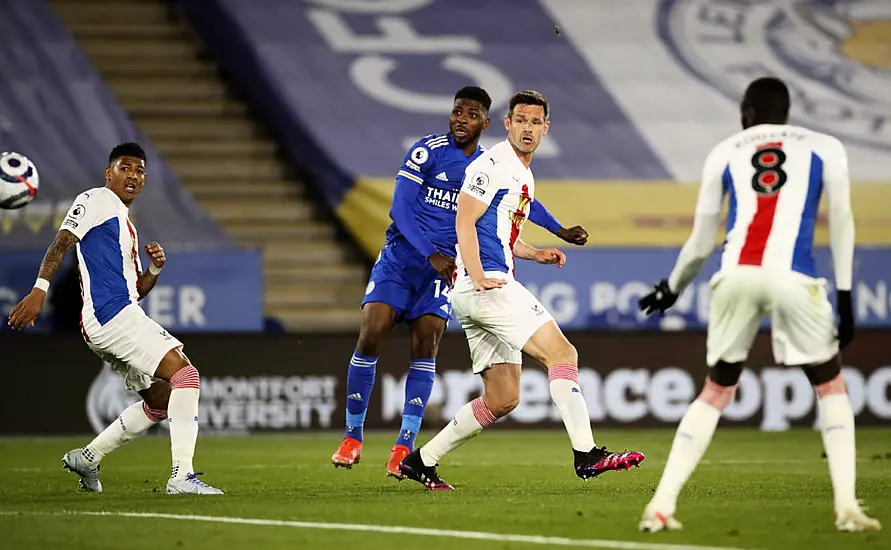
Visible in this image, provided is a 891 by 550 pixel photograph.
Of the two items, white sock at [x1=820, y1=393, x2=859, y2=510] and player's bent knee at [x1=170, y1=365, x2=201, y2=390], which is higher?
player's bent knee at [x1=170, y1=365, x2=201, y2=390]

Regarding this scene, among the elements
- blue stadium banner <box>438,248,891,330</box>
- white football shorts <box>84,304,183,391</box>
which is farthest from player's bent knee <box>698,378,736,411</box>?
blue stadium banner <box>438,248,891,330</box>

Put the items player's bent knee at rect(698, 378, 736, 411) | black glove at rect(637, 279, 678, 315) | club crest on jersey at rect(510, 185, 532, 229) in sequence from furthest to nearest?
club crest on jersey at rect(510, 185, 532, 229) < black glove at rect(637, 279, 678, 315) < player's bent knee at rect(698, 378, 736, 411)

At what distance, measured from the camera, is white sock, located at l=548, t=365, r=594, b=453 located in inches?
310

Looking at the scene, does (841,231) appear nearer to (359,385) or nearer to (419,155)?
(419,155)

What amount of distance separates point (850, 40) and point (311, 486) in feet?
51.1

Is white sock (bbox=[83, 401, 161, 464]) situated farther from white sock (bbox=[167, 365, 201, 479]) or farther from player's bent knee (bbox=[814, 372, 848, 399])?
player's bent knee (bbox=[814, 372, 848, 399])

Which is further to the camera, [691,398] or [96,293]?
[691,398]

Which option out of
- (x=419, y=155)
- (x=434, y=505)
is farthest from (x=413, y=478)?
(x=419, y=155)

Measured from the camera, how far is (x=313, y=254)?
64.5 feet

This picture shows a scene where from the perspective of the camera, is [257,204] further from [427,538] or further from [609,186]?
[427,538]

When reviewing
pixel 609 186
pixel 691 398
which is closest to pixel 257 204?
pixel 609 186

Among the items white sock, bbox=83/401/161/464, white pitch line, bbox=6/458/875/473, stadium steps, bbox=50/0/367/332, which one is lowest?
white pitch line, bbox=6/458/875/473

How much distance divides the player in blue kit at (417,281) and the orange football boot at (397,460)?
1.5 inches

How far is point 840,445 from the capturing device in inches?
236
